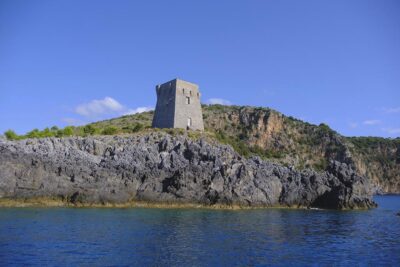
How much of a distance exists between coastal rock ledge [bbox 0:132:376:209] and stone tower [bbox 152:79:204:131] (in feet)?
21.5

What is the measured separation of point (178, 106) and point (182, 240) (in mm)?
41305

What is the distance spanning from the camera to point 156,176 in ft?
167

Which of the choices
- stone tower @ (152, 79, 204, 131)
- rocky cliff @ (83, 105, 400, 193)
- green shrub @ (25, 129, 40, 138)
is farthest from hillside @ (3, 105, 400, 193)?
green shrub @ (25, 129, 40, 138)

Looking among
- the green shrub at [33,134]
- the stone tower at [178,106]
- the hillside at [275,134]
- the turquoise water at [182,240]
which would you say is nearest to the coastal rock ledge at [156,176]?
the stone tower at [178,106]

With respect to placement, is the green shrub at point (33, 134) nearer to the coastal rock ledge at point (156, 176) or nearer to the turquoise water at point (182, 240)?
the coastal rock ledge at point (156, 176)

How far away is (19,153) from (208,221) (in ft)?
77.9

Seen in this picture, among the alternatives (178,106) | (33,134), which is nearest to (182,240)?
(178,106)

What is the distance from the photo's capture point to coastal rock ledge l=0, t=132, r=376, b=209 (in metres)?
46.6

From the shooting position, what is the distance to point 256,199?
53.9 meters

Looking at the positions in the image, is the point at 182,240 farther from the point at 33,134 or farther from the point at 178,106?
the point at 33,134

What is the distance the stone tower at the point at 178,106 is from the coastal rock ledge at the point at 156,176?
6547 millimetres

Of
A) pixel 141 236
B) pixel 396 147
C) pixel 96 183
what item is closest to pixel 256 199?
pixel 96 183

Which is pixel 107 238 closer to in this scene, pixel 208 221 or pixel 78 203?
pixel 208 221

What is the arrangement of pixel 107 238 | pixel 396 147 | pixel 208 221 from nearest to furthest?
pixel 107 238 < pixel 208 221 < pixel 396 147
